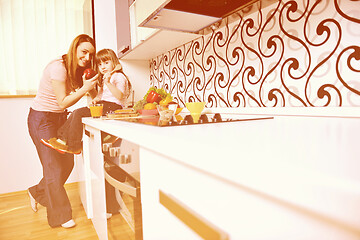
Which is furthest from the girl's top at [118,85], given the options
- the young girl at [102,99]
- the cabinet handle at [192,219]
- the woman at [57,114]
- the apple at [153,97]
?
the cabinet handle at [192,219]

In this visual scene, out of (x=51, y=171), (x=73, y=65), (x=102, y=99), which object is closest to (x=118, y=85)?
(x=102, y=99)

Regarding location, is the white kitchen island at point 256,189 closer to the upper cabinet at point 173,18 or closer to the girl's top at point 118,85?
the upper cabinet at point 173,18

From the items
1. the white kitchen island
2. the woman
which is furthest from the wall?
the woman

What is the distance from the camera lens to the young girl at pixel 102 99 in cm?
161

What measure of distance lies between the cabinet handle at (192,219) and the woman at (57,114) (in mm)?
1450

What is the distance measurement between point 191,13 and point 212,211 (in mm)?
1081

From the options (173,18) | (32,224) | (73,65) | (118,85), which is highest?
(173,18)

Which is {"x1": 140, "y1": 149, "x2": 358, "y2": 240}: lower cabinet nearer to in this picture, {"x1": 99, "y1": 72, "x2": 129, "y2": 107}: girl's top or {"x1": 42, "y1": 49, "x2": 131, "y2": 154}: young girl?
{"x1": 42, "y1": 49, "x2": 131, "y2": 154}: young girl

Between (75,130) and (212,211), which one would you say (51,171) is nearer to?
(75,130)

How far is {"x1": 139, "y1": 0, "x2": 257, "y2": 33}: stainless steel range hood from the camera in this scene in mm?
1106

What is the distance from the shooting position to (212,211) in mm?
369

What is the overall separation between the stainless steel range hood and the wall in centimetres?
8

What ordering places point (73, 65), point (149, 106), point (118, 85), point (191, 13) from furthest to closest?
1. point (118, 85)
2. point (73, 65)
3. point (149, 106)
4. point (191, 13)

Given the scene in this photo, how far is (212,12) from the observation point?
1.20 m
